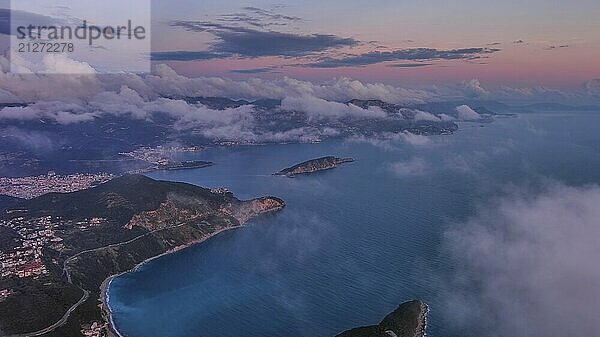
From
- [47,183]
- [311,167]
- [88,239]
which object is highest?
[88,239]

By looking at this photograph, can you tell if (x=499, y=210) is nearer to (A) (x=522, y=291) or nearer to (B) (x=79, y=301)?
(A) (x=522, y=291)

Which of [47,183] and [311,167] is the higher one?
[311,167]

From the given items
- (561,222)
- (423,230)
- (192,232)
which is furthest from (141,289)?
(561,222)

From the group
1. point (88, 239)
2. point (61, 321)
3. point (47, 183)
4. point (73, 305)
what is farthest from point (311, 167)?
point (61, 321)

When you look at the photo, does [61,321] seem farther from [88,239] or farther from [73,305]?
[88,239]

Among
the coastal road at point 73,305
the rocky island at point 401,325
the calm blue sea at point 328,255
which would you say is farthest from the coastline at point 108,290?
the rocky island at point 401,325

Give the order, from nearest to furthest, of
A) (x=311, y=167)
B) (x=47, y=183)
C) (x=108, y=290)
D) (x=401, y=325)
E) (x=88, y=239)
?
1. (x=401, y=325)
2. (x=108, y=290)
3. (x=88, y=239)
4. (x=47, y=183)
5. (x=311, y=167)
